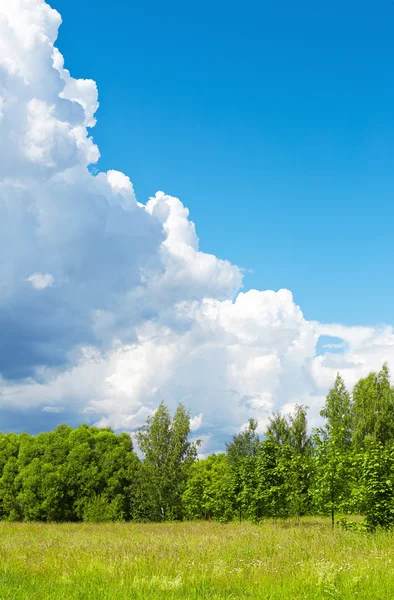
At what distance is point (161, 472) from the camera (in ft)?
144

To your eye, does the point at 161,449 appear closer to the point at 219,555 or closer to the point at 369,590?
the point at 219,555

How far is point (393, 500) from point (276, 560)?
1105cm

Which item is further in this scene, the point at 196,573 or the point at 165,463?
the point at 165,463

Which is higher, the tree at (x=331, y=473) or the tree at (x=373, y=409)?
the tree at (x=373, y=409)

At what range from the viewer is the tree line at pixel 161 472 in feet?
118

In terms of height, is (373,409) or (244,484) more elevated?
(373,409)

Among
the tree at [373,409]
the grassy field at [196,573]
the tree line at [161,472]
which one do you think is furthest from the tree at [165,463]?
the grassy field at [196,573]

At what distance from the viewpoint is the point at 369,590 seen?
1090 cm

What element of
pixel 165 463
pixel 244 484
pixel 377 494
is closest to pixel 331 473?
pixel 377 494

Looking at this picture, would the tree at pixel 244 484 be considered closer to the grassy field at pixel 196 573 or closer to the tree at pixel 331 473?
the tree at pixel 331 473

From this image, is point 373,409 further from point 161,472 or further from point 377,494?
point 377,494

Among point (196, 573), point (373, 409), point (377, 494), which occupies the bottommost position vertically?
point (196, 573)

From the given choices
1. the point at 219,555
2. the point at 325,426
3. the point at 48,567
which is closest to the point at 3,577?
the point at 48,567

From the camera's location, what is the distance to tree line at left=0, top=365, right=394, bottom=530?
3588 centimetres
